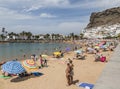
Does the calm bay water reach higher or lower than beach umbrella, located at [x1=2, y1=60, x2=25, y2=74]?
lower

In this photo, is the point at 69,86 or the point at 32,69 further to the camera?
the point at 32,69

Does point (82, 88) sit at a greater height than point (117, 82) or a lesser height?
lesser

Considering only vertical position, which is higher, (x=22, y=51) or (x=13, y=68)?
(x=13, y=68)

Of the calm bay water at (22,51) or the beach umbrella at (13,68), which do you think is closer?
the beach umbrella at (13,68)

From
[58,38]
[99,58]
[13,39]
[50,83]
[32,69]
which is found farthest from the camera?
[58,38]

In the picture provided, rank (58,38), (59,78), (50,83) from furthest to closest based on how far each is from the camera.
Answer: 1. (58,38)
2. (59,78)
3. (50,83)

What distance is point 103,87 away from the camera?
5.82m

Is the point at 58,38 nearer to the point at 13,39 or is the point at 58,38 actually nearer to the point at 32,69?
the point at 13,39

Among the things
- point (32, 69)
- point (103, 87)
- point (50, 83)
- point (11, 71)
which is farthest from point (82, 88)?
point (32, 69)

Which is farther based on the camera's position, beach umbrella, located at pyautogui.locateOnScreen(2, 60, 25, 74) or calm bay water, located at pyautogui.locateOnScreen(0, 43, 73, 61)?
calm bay water, located at pyautogui.locateOnScreen(0, 43, 73, 61)

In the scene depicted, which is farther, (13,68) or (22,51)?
(22,51)

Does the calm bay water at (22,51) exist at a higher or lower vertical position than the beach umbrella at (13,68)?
lower

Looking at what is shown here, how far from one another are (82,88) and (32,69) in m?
7.99

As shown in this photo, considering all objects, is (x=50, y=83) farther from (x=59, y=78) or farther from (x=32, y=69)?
(x=32, y=69)
